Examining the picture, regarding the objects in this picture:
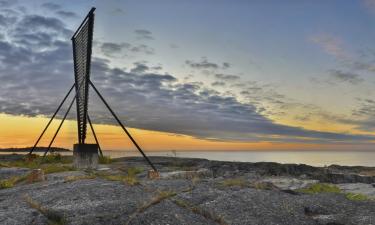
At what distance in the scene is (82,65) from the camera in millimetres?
24031

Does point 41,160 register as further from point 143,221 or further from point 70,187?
point 143,221

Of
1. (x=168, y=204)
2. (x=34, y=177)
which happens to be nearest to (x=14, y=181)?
(x=34, y=177)

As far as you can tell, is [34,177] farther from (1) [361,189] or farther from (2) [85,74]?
(1) [361,189]

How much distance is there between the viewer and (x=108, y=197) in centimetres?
1223

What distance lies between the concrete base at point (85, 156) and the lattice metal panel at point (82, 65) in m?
0.79

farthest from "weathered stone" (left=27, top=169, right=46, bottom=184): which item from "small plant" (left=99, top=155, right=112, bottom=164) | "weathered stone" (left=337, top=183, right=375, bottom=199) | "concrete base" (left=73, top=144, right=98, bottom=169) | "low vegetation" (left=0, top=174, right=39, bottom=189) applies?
"weathered stone" (left=337, top=183, right=375, bottom=199)

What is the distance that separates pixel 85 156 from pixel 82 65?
17.2 feet

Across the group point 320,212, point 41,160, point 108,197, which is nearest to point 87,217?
point 108,197

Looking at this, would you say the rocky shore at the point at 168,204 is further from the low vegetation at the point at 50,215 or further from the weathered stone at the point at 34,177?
the weathered stone at the point at 34,177

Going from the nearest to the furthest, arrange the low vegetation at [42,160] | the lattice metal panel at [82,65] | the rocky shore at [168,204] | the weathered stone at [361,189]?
the rocky shore at [168,204], the weathered stone at [361,189], the lattice metal panel at [82,65], the low vegetation at [42,160]

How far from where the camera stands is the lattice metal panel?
21.9 meters

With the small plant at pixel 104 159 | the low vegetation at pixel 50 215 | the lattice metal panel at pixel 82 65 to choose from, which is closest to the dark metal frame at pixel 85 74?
the lattice metal panel at pixel 82 65

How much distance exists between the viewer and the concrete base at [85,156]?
79.5 feet

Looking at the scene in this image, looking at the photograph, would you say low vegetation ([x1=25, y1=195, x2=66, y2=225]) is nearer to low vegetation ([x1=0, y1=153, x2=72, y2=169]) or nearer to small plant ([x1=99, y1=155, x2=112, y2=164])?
low vegetation ([x1=0, y1=153, x2=72, y2=169])
